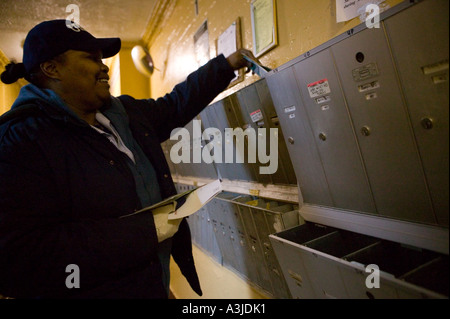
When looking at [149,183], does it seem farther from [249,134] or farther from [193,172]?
[193,172]

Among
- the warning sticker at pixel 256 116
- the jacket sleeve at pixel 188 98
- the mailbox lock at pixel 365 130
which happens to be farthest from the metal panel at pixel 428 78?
the jacket sleeve at pixel 188 98

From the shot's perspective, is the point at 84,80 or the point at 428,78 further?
the point at 84,80

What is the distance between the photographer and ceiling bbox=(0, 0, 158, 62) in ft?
7.20

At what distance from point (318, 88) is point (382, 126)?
0.25 metres

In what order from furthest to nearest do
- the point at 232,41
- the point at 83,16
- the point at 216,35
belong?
the point at 83,16 < the point at 216,35 < the point at 232,41

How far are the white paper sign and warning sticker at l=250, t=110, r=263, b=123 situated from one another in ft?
1.78

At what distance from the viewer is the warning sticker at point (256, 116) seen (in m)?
1.40

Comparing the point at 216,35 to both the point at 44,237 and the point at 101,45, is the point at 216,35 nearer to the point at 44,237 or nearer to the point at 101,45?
the point at 101,45

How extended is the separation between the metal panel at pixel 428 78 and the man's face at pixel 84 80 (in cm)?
108

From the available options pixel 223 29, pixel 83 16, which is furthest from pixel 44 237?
pixel 83 16

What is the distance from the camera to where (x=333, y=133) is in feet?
3.14

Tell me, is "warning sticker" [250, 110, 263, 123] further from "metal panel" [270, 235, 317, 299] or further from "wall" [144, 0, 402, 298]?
"metal panel" [270, 235, 317, 299]
